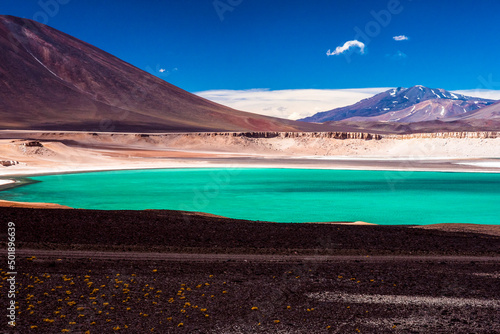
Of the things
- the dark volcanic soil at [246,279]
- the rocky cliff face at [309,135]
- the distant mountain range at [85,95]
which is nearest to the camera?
the dark volcanic soil at [246,279]

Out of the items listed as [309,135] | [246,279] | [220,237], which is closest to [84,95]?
[309,135]

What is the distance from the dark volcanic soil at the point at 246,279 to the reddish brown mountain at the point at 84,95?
351ft

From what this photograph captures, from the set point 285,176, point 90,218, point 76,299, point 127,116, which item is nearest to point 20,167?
point 285,176

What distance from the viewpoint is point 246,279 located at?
8477 millimetres

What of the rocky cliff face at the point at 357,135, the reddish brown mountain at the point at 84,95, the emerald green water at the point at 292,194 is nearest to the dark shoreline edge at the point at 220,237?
the emerald green water at the point at 292,194

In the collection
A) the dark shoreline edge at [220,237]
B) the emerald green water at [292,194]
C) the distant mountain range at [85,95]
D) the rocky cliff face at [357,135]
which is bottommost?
the emerald green water at [292,194]

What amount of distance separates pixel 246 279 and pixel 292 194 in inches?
847

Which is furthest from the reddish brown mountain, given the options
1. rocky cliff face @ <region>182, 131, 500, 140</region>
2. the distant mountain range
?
rocky cliff face @ <region>182, 131, 500, 140</region>

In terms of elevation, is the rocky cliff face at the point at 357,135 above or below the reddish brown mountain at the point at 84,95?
below

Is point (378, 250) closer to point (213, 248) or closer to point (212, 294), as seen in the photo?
point (213, 248)

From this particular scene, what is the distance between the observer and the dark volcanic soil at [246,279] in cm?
657

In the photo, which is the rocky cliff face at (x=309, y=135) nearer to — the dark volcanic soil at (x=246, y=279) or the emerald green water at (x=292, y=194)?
the emerald green water at (x=292, y=194)

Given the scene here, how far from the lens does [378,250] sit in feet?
36.7

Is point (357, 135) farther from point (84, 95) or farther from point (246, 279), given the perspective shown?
point (84, 95)
